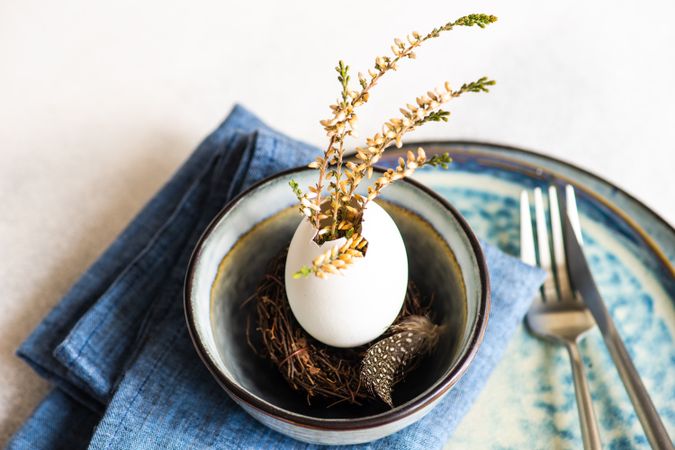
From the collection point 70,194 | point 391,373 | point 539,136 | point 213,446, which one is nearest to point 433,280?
point 391,373

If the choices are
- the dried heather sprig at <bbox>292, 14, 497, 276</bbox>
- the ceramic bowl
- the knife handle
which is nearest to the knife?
the knife handle

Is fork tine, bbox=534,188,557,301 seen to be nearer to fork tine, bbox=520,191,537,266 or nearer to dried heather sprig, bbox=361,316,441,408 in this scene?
fork tine, bbox=520,191,537,266

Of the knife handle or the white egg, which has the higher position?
the knife handle

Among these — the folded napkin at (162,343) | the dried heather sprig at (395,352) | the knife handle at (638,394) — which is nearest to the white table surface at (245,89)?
the folded napkin at (162,343)

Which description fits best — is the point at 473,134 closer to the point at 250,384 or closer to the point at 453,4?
the point at 453,4

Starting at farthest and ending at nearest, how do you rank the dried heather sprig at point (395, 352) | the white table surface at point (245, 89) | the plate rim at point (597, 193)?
1. the white table surface at point (245, 89)
2. the plate rim at point (597, 193)
3. the dried heather sprig at point (395, 352)

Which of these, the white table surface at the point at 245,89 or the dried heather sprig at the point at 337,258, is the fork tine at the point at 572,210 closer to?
the white table surface at the point at 245,89

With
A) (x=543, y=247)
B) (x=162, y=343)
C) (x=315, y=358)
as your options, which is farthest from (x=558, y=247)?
(x=162, y=343)
